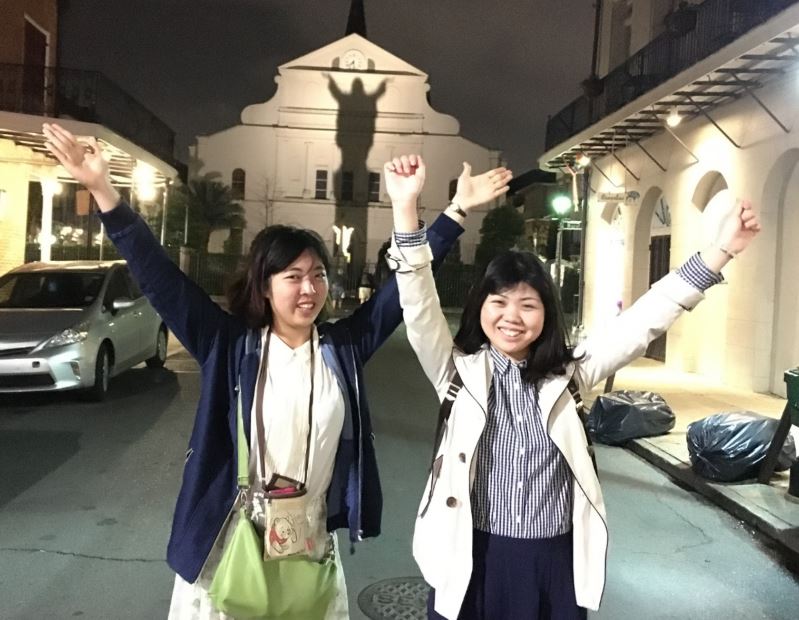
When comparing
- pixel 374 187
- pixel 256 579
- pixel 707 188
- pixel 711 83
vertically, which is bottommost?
Answer: pixel 256 579

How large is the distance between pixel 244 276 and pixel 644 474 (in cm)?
575

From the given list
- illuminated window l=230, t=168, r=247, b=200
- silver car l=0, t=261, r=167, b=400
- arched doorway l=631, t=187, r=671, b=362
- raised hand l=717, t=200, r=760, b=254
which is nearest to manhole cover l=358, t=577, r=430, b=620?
raised hand l=717, t=200, r=760, b=254

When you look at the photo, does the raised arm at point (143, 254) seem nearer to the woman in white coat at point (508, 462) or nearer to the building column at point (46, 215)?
the woman in white coat at point (508, 462)

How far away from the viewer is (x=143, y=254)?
2.35m

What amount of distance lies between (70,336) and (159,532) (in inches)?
193

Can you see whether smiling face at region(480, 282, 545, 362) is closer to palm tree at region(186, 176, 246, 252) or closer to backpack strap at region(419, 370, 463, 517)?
backpack strap at region(419, 370, 463, 517)

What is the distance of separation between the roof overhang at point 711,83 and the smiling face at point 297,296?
9.12 m

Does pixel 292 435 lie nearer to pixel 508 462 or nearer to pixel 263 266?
pixel 263 266

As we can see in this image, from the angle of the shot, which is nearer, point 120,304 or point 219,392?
point 219,392

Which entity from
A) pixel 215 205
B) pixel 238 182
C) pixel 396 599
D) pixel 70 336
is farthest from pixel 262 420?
pixel 238 182

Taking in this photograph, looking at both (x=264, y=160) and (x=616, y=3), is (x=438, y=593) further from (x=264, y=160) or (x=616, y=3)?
(x=264, y=160)

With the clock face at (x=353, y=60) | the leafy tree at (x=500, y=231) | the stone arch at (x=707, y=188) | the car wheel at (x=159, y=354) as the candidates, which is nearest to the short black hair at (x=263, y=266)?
the car wheel at (x=159, y=354)

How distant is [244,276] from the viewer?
2547 millimetres

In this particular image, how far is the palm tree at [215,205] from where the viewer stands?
140 feet
